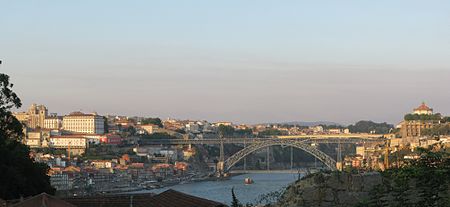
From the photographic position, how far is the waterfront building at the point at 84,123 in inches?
3873

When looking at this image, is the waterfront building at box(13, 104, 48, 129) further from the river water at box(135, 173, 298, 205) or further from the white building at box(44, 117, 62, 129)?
the river water at box(135, 173, 298, 205)

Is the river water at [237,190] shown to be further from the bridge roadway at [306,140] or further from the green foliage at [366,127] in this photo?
the green foliage at [366,127]

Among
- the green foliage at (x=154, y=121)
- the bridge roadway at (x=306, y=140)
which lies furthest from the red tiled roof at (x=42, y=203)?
the green foliage at (x=154, y=121)

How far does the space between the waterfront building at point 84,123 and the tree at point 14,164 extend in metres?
81.9

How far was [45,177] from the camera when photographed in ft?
51.5

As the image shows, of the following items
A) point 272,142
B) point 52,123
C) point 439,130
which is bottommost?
point 272,142

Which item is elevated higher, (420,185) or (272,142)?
(420,185)

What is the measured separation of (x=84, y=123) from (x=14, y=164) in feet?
282

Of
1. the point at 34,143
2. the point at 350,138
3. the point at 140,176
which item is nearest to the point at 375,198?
the point at 140,176

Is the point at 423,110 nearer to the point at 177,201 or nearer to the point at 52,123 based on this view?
the point at 52,123

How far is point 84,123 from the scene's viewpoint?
99.5m

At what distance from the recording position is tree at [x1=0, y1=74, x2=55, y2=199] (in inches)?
526

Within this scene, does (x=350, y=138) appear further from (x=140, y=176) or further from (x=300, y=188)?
(x=300, y=188)

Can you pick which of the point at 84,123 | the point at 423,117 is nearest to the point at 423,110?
the point at 423,117
